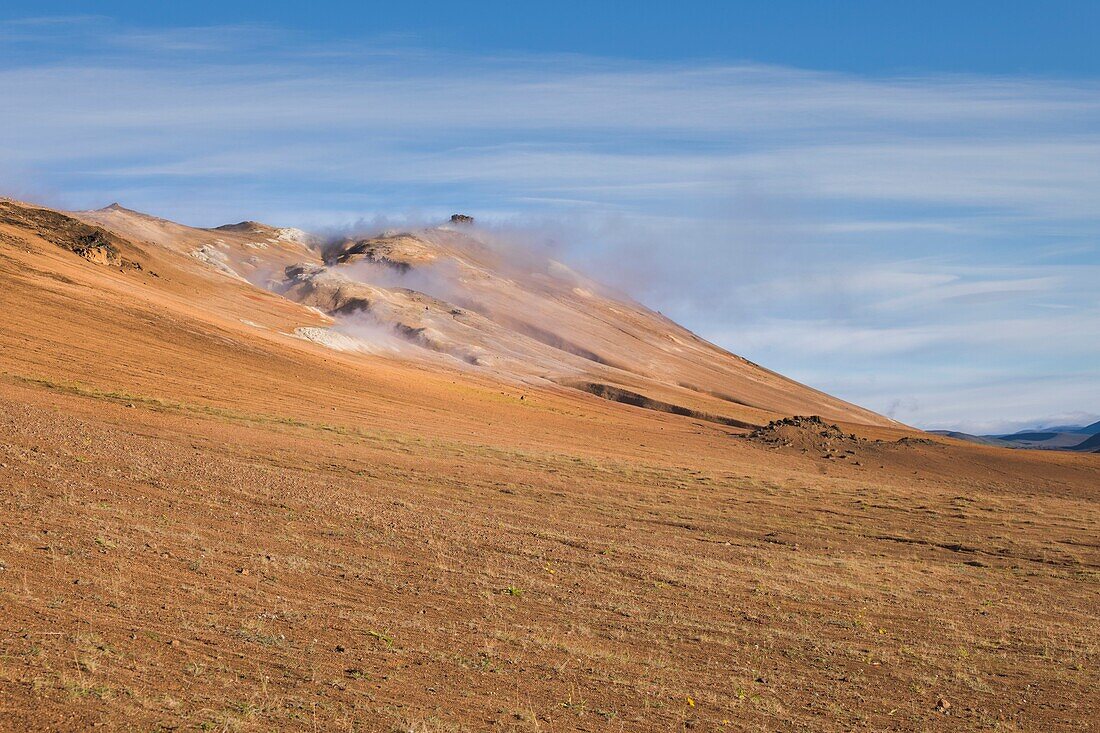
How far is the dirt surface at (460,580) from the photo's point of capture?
1108 cm

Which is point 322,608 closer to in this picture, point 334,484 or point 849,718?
point 849,718

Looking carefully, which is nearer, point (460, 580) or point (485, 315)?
point (460, 580)

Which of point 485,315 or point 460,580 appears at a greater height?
point 485,315

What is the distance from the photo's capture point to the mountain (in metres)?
88.1

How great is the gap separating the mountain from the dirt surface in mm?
39401

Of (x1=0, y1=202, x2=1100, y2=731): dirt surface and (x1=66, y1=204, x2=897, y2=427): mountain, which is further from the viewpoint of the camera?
(x1=66, y1=204, x2=897, y2=427): mountain

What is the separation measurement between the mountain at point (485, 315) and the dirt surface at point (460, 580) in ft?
129

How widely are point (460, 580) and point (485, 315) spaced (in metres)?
103

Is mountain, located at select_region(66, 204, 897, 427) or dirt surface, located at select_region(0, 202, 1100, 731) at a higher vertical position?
mountain, located at select_region(66, 204, 897, 427)

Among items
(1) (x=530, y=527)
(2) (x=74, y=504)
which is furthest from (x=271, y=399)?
(2) (x=74, y=504)

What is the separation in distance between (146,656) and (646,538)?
1599 cm

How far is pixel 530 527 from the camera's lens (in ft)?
79.3

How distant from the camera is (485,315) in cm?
11962

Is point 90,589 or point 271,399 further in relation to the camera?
point 271,399
